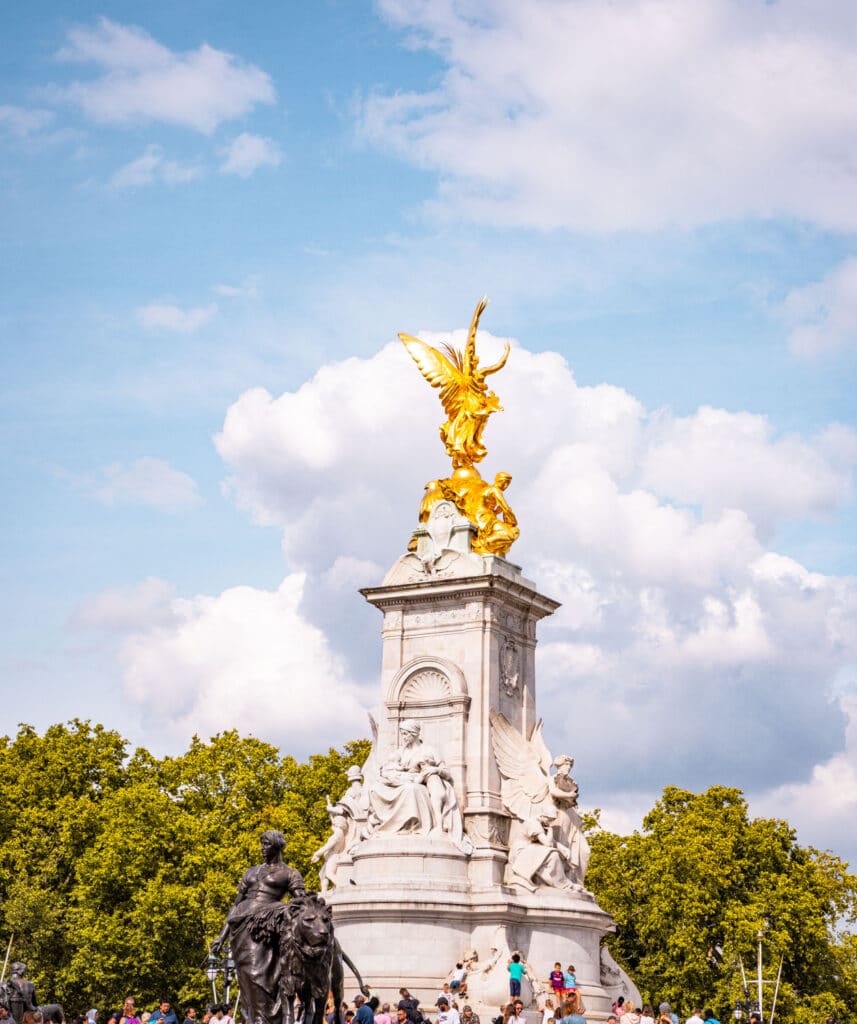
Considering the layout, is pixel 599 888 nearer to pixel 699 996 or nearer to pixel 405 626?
pixel 699 996

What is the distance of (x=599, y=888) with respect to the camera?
53906 mm

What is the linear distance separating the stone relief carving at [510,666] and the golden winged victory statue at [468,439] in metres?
2.20

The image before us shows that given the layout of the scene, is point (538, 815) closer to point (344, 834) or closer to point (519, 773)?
point (519, 773)

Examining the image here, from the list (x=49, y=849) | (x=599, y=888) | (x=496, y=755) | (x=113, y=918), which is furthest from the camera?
(x=599, y=888)

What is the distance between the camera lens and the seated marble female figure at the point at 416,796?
108 ft

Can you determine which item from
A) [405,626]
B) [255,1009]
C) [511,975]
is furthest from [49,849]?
[255,1009]

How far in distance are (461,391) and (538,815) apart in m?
10.8

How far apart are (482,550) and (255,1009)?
21619 mm

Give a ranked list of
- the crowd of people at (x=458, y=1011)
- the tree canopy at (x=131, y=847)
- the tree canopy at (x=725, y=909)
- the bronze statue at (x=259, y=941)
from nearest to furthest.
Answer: the bronze statue at (x=259, y=941)
the crowd of people at (x=458, y=1011)
the tree canopy at (x=131, y=847)
the tree canopy at (x=725, y=909)

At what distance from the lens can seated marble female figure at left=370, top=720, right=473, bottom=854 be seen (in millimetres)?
33000

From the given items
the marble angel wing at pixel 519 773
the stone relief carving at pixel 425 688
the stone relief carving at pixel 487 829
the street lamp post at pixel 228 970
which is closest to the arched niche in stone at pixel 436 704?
the stone relief carving at pixel 425 688

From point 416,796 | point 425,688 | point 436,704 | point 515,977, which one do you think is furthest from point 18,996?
point 425,688

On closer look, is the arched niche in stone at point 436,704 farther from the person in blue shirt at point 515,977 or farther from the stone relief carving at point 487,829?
the person in blue shirt at point 515,977

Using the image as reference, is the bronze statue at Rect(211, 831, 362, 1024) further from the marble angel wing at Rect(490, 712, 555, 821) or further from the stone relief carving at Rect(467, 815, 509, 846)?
the marble angel wing at Rect(490, 712, 555, 821)
